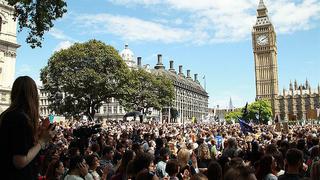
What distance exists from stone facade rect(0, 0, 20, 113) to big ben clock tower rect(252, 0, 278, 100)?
121491mm

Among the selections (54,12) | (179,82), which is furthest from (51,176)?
(179,82)

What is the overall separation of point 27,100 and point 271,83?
508 feet

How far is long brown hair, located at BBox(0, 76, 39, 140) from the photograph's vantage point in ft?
10.9

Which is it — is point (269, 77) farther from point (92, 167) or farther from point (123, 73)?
point (92, 167)

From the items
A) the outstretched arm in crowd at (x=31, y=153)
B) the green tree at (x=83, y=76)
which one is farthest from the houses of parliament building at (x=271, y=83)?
the outstretched arm in crowd at (x=31, y=153)

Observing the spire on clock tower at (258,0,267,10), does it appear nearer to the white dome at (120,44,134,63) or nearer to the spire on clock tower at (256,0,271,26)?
the spire on clock tower at (256,0,271,26)

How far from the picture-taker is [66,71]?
47.8 meters

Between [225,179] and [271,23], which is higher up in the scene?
[271,23]

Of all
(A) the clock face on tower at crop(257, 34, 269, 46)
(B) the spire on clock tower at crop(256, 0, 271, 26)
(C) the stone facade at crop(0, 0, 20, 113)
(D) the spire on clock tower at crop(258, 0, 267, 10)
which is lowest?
(C) the stone facade at crop(0, 0, 20, 113)

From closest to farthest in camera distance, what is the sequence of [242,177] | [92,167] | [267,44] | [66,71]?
[242,177]
[92,167]
[66,71]
[267,44]

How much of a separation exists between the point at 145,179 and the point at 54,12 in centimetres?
1371

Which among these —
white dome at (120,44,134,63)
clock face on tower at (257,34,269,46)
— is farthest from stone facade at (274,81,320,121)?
white dome at (120,44,134,63)

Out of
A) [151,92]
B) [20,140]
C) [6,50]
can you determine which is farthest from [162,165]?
[151,92]

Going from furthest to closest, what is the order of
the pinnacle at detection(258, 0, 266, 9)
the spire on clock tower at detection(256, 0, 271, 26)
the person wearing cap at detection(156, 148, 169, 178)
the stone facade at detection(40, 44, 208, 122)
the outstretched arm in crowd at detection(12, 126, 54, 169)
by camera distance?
the pinnacle at detection(258, 0, 266, 9), the spire on clock tower at detection(256, 0, 271, 26), the stone facade at detection(40, 44, 208, 122), the person wearing cap at detection(156, 148, 169, 178), the outstretched arm in crowd at detection(12, 126, 54, 169)
